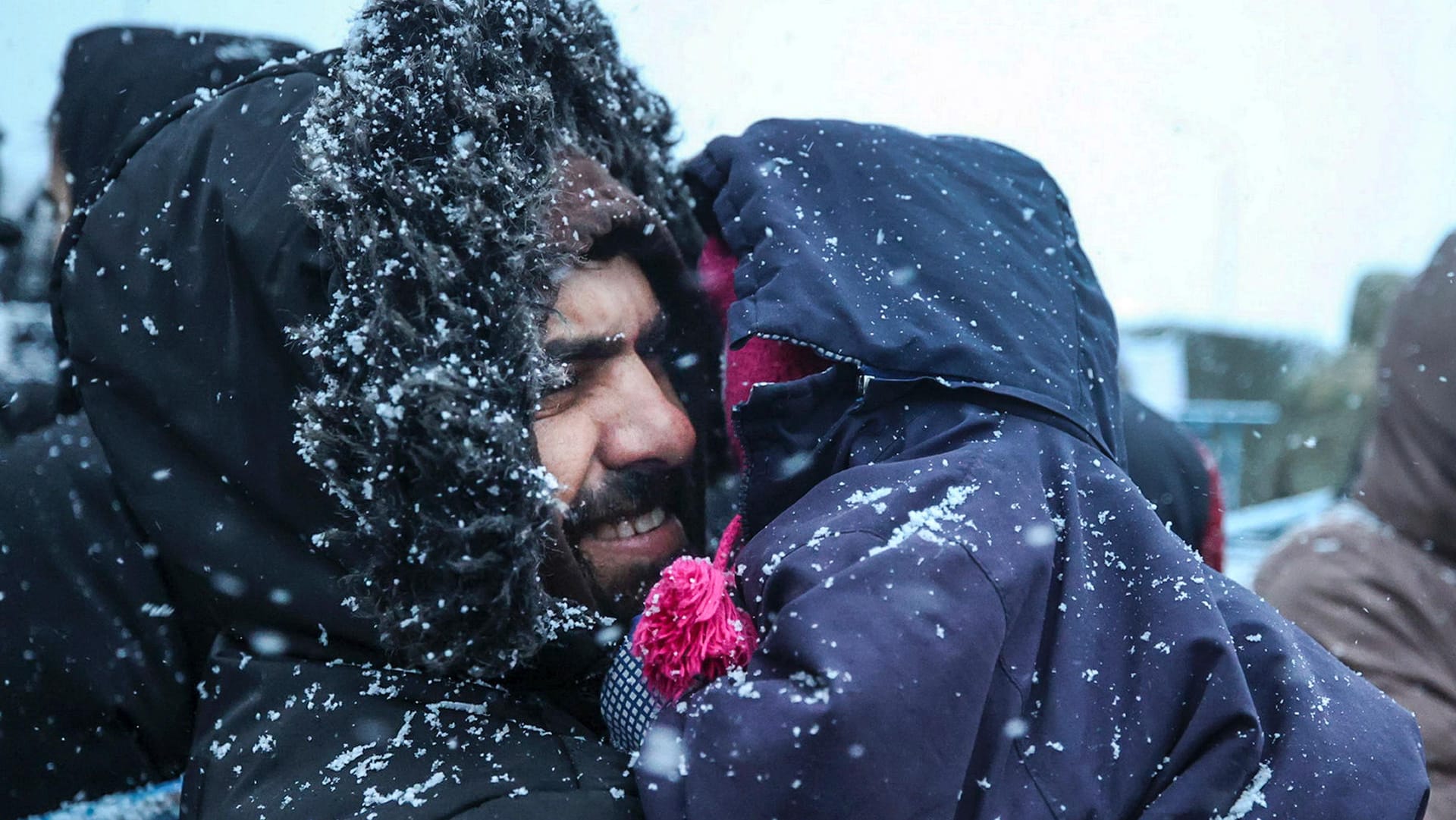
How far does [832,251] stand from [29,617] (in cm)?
104

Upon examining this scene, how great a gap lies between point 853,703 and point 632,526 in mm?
453

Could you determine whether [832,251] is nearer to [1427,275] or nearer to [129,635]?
[129,635]

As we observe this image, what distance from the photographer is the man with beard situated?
3.08 feet

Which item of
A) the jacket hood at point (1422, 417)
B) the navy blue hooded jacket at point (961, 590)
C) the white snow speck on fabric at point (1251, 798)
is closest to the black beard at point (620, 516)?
the navy blue hooded jacket at point (961, 590)

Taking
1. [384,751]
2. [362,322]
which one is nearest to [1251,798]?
[384,751]

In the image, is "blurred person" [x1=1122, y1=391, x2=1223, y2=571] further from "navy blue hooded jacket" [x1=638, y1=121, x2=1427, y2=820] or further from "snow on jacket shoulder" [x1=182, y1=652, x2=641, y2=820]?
"snow on jacket shoulder" [x1=182, y1=652, x2=641, y2=820]

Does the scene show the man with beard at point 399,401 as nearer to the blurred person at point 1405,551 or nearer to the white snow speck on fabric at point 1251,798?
the white snow speck on fabric at point 1251,798

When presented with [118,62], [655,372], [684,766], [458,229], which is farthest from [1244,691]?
[118,62]

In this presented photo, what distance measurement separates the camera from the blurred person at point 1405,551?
62.2 inches

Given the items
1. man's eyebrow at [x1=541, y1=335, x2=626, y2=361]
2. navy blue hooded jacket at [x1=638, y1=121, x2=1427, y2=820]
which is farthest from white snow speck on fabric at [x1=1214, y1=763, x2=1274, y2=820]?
man's eyebrow at [x1=541, y1=335, x2=626, y2=361]

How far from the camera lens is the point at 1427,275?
174 cm

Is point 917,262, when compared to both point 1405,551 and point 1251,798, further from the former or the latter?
point 1405,551

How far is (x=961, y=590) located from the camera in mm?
817

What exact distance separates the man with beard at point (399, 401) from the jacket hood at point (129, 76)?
6.9 inches
